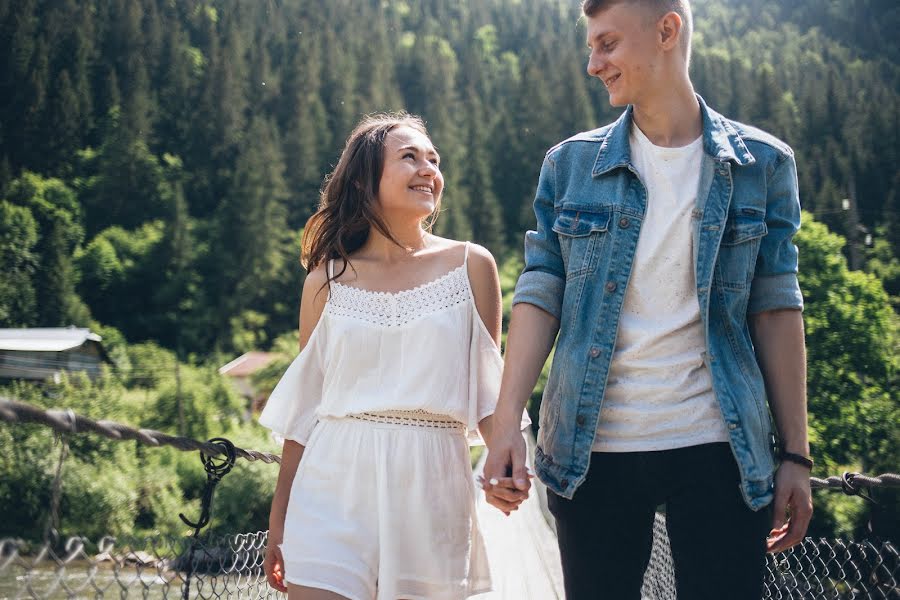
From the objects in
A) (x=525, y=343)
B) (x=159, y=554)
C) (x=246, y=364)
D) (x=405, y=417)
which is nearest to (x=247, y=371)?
(x=246, y=364)

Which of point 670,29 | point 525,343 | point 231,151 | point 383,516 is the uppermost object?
point 231,151

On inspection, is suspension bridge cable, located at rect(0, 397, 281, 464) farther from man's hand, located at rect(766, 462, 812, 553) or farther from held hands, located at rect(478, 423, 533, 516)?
man's hand, located at rect(766, 462, 812, 553)

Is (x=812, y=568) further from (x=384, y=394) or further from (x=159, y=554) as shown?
(x=159, y=554)

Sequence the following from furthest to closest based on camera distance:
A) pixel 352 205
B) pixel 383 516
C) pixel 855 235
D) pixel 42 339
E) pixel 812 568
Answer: pixel 42 339 < pixel 855 235 < pixel 812 568 < pixel 352 205 < pixel 383 516

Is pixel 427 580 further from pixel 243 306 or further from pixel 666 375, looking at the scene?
pixel 243 306

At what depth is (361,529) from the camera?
2.28 meters

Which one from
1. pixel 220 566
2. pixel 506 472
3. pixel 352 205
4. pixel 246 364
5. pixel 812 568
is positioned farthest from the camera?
pixel 246 364

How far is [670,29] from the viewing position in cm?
192

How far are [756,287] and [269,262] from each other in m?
54.4

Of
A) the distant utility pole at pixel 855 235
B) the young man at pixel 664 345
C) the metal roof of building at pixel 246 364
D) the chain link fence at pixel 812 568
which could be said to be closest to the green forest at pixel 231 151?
the distant utility pole at pixel 855 235

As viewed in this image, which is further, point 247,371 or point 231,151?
point 231,151

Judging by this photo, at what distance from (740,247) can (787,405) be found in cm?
32

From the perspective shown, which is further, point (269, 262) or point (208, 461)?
point (269, 262)

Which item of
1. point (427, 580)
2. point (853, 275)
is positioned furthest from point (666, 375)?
point (853, 275)
